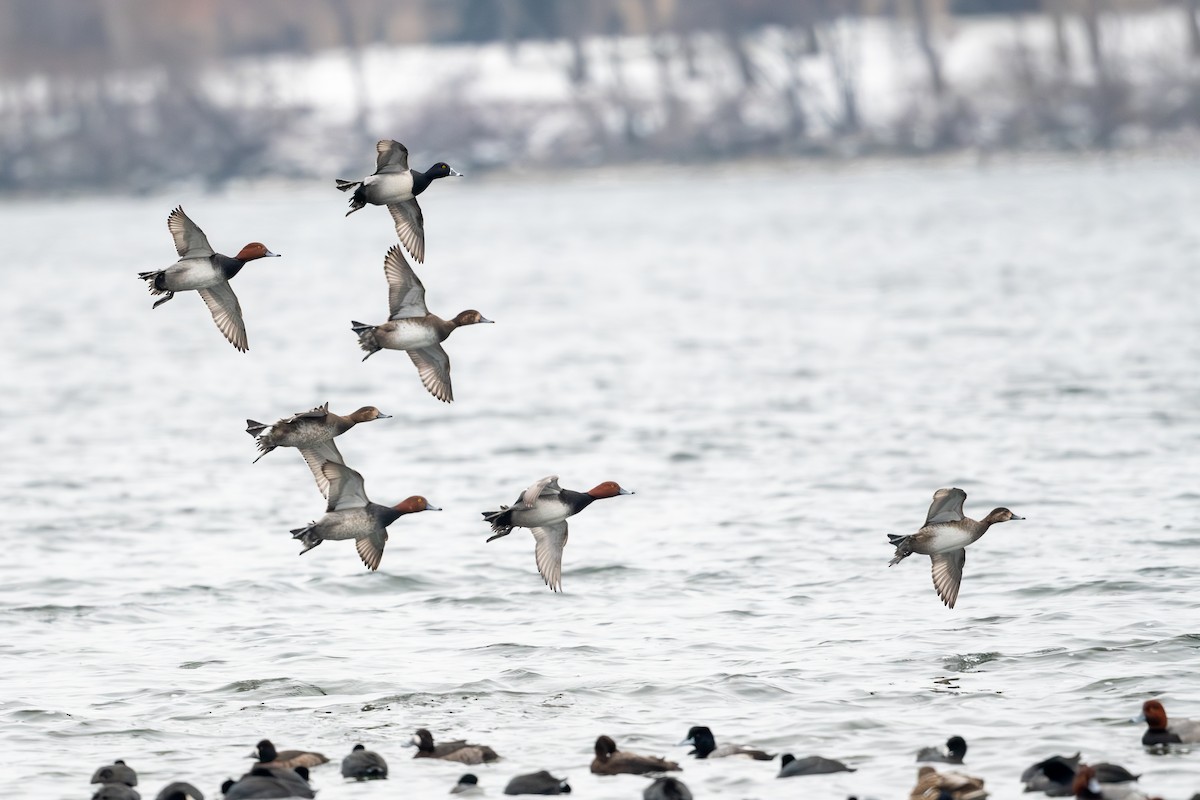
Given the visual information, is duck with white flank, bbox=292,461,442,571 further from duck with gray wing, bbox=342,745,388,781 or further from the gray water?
the gray water

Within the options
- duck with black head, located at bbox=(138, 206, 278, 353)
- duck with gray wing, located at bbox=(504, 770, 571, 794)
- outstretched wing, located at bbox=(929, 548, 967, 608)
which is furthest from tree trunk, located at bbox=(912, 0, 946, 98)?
duck with gray wing, located at bbox=(504, 770, 571, 794)

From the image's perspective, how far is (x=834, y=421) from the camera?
38812mm

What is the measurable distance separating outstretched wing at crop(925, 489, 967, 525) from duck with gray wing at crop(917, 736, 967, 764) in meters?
2.45

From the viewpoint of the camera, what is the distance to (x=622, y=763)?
16.8m

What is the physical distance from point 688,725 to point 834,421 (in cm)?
2082

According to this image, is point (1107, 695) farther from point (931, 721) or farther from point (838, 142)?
point (838, 142)

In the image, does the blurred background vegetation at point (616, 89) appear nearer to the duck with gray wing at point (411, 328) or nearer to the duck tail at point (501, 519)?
the duck with gray wing at point (411, 328)

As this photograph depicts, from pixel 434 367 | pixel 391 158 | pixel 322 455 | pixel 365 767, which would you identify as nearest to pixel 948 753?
pixel 365 767

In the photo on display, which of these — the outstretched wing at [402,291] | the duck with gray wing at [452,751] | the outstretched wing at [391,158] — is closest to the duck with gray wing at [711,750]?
the duck with gray wing at [452,751]

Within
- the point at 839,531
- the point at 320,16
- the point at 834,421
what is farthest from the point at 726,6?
the point at 839,531

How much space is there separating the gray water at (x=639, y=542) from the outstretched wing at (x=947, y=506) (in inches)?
64.6

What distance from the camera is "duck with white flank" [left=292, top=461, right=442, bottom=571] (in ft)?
55.9

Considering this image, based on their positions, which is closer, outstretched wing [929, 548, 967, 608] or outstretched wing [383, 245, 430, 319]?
outstretched wing [383, 245, 430, 319]

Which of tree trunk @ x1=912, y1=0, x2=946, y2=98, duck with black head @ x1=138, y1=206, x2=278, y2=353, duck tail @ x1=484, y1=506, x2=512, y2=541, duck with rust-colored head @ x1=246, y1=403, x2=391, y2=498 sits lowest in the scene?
duck tail @ x1=484, y1=506, x2=512, y2=541
